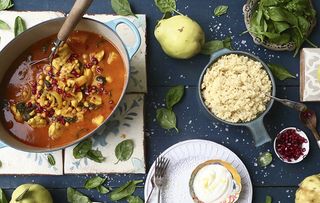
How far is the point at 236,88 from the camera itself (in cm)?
136

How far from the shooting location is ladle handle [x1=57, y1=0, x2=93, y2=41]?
112 centimetres

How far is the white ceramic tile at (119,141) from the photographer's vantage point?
4.72ft

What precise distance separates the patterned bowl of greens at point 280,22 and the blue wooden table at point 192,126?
0.04 metres

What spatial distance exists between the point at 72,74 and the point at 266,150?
1.89 feet

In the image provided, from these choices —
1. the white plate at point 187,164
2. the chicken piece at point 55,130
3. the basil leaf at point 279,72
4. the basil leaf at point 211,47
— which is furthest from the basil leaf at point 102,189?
the basil leaf at point 279,72

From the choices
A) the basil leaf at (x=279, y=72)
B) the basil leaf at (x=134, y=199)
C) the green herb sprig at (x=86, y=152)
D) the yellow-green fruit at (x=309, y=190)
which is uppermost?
the basil leaf at (x=279, y=72)

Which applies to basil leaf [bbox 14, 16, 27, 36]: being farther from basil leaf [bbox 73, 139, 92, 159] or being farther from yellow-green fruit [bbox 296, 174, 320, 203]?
yellow-green fruit [bbox 296, 174, 320, 203]

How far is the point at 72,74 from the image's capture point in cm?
134

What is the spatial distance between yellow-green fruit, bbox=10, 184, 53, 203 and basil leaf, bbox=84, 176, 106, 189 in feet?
0.35

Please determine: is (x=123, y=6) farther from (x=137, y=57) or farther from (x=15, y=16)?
(x=15, y=16)

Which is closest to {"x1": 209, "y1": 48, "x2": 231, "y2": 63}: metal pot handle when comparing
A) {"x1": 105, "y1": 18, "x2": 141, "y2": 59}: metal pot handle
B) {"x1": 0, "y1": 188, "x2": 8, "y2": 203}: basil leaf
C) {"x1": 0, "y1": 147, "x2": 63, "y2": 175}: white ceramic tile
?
{"x1": 105, "y1": 18, "x2": 141, "y2": 59}: metal pot handle

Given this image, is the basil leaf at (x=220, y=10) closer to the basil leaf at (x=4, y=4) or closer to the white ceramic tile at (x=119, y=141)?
the white ceramic tile at (x=119, y=141)

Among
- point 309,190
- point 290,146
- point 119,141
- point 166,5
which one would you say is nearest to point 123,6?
point 166,5

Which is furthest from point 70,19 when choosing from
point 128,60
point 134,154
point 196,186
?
point 196,186
